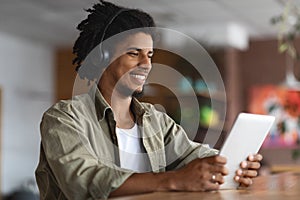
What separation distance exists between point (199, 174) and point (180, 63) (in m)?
5.15

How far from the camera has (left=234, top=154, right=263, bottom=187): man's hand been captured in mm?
1408

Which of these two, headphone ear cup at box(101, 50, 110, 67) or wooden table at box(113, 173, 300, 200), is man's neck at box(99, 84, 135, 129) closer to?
headphone ear cup at box(101, 50, 110, 67)

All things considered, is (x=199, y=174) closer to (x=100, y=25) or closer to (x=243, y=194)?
(x=243, y=194)

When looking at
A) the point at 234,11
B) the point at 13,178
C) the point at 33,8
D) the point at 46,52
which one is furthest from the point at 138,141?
the point at 46,52

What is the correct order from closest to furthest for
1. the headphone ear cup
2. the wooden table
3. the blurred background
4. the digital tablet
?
the wooden table
the digital tablet
the headphone ear cup
the blurred background

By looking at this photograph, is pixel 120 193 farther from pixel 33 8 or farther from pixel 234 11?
pixel 234 11

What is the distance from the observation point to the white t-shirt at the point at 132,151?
1.46 m

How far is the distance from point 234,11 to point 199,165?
15.7 feet

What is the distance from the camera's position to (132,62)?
1439mm

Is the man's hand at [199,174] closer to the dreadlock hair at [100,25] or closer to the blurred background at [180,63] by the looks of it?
the dreadlock hair at [100,25]

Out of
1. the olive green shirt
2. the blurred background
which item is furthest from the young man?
the blurred background

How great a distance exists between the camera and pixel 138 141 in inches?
59.4

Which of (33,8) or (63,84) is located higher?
(33,8)

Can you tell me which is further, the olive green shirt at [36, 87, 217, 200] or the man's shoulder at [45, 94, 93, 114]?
the man's shoulder at [45, 94, 93, 114]
